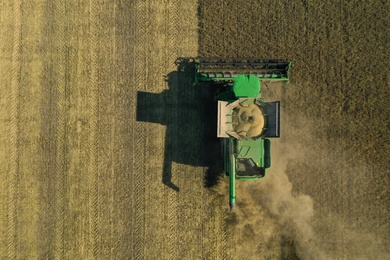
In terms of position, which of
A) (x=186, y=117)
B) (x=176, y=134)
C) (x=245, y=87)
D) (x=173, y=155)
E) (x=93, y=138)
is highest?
(x=245, y=87)

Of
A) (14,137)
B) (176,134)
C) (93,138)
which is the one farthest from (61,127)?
(176,134)

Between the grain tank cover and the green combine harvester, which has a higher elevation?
the grain tank cover

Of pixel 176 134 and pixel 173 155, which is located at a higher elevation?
pixel 176 134

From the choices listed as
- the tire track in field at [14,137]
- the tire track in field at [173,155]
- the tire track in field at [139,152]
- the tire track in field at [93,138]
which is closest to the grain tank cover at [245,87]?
the tire track in field at [173,155]

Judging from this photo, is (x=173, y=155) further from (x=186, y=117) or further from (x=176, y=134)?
(x=186, y=117)

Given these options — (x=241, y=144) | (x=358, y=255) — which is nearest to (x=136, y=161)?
Result: (x=241, y=144)

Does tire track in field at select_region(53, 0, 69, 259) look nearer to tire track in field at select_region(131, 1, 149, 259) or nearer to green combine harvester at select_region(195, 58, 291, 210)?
tire track in field at select_region(131, 1, 149, 259)

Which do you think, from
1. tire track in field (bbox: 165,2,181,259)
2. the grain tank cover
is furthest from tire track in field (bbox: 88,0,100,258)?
the grain tank cover
